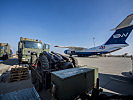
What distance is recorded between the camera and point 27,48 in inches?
236

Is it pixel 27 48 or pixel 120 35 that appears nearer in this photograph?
pixel 27 48

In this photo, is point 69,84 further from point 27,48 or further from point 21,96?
point 27,48

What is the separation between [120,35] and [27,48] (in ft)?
61.3

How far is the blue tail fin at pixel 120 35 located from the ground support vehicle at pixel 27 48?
16593 millimetres

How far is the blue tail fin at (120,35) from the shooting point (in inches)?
488

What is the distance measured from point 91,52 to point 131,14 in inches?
549

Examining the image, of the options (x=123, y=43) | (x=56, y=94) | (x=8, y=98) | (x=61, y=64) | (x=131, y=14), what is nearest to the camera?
(x=56, y=94)

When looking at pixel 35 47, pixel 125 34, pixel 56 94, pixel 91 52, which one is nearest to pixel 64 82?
pixel 56 94

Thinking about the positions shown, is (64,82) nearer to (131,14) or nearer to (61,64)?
(61,64)

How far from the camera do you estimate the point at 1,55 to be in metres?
9.88

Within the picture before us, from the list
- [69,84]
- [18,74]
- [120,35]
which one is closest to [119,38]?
[120,35]

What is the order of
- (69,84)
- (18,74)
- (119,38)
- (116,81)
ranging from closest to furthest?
(69,84)
(116,81)
(18,74)
(119,38)

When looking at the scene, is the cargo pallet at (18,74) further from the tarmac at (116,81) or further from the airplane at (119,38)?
the airplane at (119,38)

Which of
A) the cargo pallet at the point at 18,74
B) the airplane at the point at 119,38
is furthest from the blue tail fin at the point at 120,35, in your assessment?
the cargo pallet at the point at 18,74
